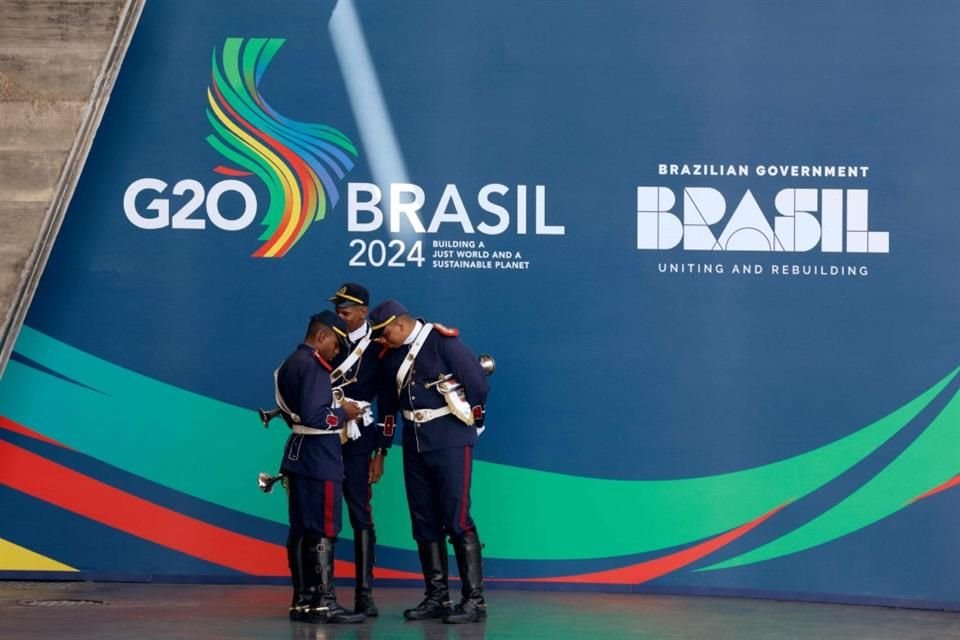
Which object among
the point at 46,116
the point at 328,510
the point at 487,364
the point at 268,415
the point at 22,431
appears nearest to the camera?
the point at 328,510

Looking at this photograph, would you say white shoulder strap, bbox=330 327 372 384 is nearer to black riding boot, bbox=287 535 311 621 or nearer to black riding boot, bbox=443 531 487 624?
black riding boot, bbox=287 535 311 621

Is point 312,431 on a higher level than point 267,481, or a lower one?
higher

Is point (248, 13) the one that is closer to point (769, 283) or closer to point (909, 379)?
point (769, 283)

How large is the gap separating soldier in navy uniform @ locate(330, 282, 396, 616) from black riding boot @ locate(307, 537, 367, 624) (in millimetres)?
216

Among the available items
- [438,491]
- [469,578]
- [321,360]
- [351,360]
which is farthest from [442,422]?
[469,578]

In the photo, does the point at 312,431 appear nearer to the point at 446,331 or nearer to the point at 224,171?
the point at 446,331

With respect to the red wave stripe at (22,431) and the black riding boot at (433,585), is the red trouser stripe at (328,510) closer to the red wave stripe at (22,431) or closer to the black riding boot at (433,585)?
the black riding boot at (433,585)

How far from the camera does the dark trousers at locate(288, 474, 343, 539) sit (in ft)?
30.0

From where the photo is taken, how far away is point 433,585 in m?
9.37

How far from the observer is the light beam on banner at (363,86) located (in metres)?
10.0

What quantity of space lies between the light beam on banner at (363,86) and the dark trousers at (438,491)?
1749mm

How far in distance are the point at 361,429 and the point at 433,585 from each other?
920mm

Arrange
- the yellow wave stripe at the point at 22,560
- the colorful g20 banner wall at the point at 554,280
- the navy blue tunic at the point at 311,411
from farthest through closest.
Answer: the yellow wave stripe at the point at 22,560
the colorful g20 banner wall at the point at 554,280
the navy blue tunic at the point at 311,411

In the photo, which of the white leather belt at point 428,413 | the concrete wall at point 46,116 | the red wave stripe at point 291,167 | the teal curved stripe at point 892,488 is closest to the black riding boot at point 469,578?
the white leather belt at point 428,413
